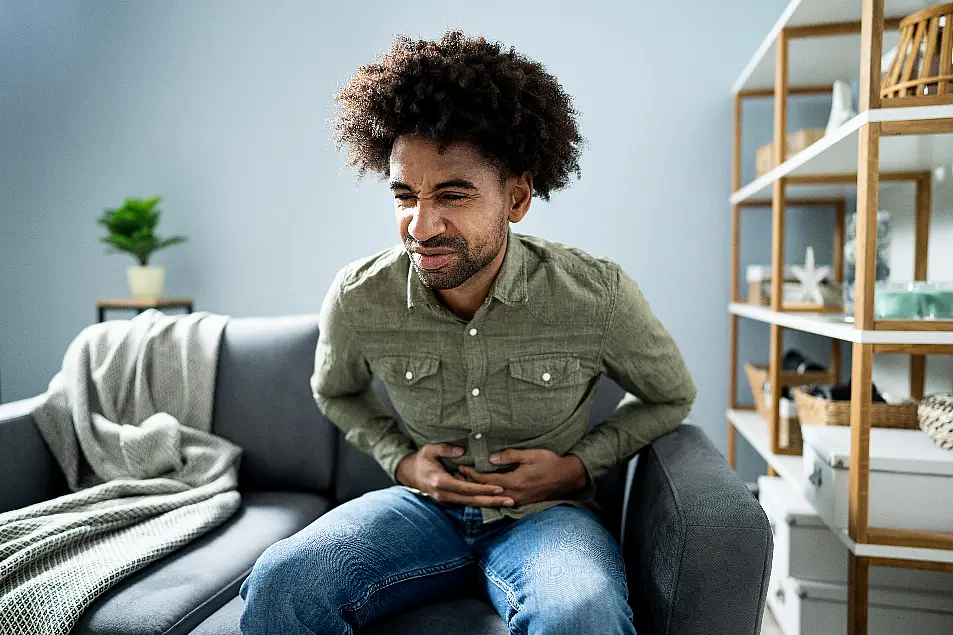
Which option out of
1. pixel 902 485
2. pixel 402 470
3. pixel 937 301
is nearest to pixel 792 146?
pixel 937 301

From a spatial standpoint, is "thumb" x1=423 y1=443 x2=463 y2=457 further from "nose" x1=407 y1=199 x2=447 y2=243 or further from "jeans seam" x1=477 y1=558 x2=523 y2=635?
"nose" x1=407 y1=199 x2=447 y2=243

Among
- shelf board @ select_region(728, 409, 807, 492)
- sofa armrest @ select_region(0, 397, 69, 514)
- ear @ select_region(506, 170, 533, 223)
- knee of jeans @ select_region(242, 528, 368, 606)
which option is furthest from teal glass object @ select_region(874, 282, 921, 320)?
sofa armrest @ select_region(0, 397, 69, 514)

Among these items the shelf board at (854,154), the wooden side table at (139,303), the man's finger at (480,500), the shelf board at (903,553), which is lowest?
the shelf board at (903,553)

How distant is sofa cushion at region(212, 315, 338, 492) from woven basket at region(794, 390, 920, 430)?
Result: 1.16m

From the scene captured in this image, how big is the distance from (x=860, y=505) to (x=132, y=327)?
65.7 inches

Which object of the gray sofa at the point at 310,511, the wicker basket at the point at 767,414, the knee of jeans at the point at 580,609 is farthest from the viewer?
the wicker basket at the point at 767,414

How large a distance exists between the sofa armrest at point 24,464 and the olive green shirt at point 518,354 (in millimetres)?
758

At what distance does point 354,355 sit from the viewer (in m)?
1.27

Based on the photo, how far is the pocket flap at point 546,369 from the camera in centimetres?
118

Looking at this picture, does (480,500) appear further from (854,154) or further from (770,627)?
(854,154)

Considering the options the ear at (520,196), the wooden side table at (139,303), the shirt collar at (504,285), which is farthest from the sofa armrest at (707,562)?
the wooden side table at (139,303)

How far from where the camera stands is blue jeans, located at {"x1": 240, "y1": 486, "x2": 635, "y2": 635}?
88cm

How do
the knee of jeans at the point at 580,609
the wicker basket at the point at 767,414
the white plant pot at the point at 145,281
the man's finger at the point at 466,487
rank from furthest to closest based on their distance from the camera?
the white plant pot at the point at 145,281 < the wicker basket at the point at 767,414 < the man's finger at the point at 466,487 < the knee of jeans at the point at 580,609

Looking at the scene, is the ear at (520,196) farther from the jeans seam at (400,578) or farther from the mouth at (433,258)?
the jeans seam at (400,578)
